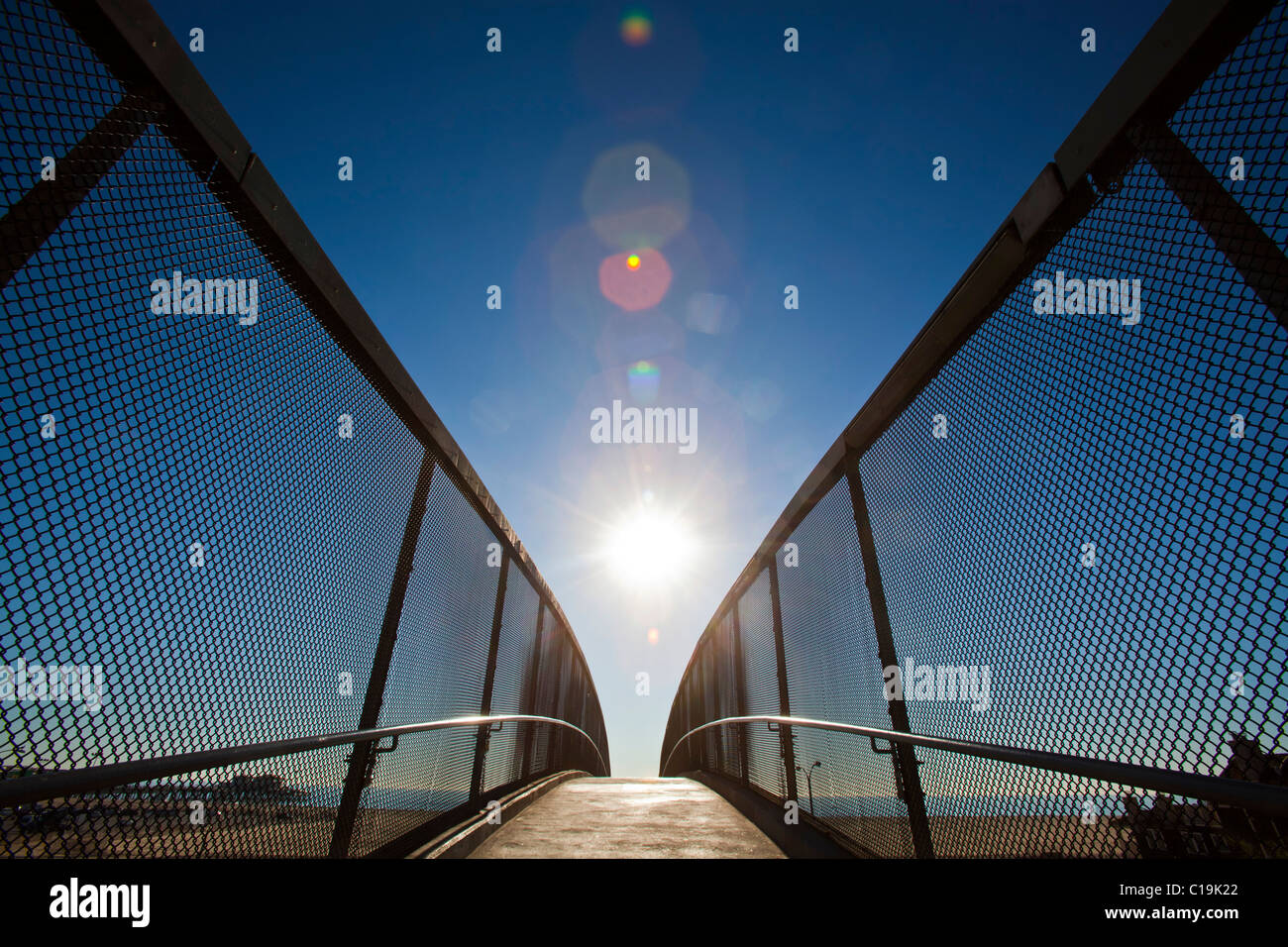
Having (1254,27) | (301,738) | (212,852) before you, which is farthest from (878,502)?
(212,852)

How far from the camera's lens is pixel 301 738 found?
2346 millimetres

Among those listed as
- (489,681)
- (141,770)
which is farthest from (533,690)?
(141,770)

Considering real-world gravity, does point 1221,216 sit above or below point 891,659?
above

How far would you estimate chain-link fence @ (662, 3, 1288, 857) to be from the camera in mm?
1381

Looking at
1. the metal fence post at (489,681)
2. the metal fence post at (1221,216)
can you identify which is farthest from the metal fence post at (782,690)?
the metal fence post at (1221,216)

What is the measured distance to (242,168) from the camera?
2.08 meters

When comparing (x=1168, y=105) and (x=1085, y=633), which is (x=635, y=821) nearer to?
(x=1085, y=633)

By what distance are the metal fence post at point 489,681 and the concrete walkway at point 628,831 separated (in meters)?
0.45

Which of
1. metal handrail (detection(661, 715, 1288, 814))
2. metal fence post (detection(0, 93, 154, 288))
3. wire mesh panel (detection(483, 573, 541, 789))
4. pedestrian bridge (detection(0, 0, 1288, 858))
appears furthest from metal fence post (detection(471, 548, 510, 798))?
metal fence post (detection(0, 93, 154, 288))

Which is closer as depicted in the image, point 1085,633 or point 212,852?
point 1085,633

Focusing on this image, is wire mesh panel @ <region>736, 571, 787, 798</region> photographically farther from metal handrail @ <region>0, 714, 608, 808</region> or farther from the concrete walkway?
metal handrail @ <region>0, 714, 608, 808</region>

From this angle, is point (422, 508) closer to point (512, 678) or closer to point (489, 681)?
point (489, 681)

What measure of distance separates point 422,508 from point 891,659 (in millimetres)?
2988
